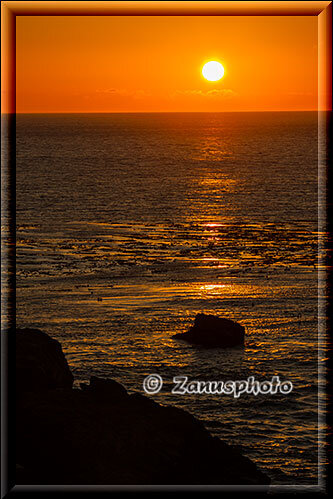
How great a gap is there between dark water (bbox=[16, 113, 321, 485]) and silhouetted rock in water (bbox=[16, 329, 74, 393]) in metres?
9.79

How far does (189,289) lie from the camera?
63.9 metres

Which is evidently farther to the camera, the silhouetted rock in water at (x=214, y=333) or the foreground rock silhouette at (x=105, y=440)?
the silhouetted rock in water at (x=214, y=333)

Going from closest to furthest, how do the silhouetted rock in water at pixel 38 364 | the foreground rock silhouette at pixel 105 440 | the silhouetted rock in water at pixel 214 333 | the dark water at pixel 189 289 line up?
the foreground rock silhouette at pixel 105 440, the silhouetted rock in water at pixel 38 364, the dark water at pixel 189 289, the silhouetted rock in water at pixel 214 333

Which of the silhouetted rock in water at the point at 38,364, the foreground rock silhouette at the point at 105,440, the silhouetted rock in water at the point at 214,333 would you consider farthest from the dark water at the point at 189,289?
the silhouetted rock in water at the point at 38,364

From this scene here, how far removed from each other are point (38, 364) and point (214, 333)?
26162mm

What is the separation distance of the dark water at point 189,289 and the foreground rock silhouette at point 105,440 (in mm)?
6806

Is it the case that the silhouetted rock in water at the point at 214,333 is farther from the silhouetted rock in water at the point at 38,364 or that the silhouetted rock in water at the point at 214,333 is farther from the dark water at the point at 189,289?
the silhouetted rock in water at the point at 38,364

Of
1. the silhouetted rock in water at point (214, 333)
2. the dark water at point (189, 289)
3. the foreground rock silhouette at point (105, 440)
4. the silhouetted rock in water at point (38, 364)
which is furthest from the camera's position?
the silhouetted rock in water at point (214, 333)

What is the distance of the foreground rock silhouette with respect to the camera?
15.2m

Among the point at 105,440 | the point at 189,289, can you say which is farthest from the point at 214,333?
the point at 105,440

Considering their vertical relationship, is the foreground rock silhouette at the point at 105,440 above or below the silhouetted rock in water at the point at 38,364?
below

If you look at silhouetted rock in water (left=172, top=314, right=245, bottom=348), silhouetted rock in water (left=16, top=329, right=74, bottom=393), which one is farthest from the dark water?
silhouetted rock in water (left=16, top=329, right=74, bottom=393)

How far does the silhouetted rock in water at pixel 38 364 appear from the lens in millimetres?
20133

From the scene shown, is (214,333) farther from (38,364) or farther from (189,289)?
(38,364)
